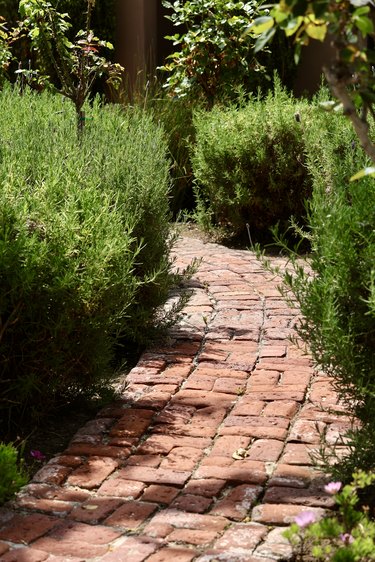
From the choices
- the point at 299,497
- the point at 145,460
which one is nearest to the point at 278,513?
the point at 299,497

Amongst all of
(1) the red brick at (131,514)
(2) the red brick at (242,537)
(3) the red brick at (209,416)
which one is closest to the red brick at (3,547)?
(1) the red brick at (131,514)

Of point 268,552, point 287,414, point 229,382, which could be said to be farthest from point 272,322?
point 268,552

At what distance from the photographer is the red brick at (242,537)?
3529 millimetres

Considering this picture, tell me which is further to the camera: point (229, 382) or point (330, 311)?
point (229, 382)

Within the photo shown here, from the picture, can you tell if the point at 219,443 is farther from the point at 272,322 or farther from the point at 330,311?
the point at 272,322

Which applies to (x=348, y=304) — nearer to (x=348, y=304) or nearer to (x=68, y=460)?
(x=348, y=304)

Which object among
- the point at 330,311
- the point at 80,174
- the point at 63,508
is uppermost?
the point at 80,174

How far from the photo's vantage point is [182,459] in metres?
4.35

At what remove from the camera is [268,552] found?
347 cm

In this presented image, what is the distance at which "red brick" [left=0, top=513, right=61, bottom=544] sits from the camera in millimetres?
3615

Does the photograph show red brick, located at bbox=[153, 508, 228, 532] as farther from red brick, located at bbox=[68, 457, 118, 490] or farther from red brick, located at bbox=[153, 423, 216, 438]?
red brick, located at bbox=[153, 423, 216, 438]

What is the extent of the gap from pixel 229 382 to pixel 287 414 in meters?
0.55

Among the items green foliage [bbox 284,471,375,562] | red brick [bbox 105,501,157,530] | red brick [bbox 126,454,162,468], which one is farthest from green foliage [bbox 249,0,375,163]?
red brick [bbox 126,454,162,468]

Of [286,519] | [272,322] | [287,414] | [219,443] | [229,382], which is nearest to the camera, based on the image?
[286,519]
